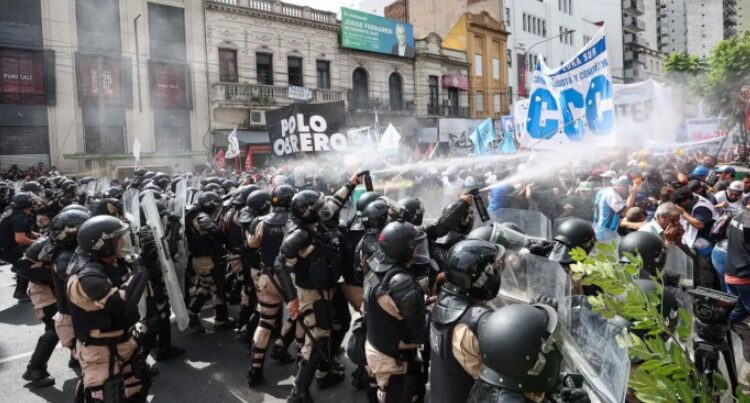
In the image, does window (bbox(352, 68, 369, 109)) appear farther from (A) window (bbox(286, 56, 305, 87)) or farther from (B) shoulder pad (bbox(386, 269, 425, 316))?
(B) shoulder pad (bbox(386, 269, 425, 316))

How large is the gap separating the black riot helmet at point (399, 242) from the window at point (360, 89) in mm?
27436

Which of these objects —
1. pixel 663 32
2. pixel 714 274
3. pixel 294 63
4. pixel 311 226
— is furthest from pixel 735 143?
pixel 663 32

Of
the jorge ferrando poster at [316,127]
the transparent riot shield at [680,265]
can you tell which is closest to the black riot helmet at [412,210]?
the transparent riot shield at [680,265]

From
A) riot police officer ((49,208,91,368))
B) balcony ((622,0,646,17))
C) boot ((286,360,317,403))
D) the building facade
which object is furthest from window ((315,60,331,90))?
balcony ((622,0,646,17))

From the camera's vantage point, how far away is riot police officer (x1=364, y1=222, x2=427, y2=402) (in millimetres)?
3270

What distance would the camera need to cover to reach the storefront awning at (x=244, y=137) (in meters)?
24.7

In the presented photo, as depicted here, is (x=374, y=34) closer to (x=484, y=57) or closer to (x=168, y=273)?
(x=484, y=57)

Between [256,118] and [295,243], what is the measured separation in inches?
875

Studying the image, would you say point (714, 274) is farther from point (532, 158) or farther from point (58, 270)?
point (58, 270)

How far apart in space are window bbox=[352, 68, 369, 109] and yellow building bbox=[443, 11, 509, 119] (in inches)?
390

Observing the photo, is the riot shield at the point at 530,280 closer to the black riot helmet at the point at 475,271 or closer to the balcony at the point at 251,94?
the black riot helmet at the point at 475,271

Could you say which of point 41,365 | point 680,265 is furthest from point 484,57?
point 41,365

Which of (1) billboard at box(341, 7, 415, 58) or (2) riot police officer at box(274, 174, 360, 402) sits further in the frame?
(1) billboard at box(341, 7, 415, 58)

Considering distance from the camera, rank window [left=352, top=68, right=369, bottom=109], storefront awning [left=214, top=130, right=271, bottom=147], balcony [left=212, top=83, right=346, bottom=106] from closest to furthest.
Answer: balcony [left=212, top=83, right=346, bottom=106] → storefront awning [left=214, top=130, right=271, bottom=147] → window [left=352, top=68, right=369, bottom=109]
